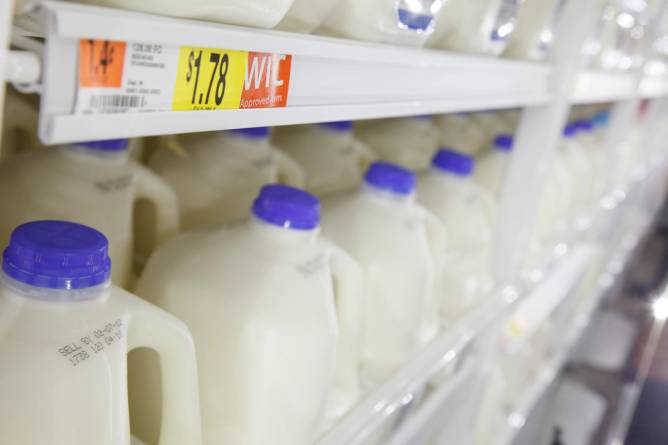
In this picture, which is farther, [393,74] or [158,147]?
[158,147]

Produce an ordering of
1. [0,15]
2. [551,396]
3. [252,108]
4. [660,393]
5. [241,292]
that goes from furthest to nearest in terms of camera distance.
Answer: [660,393] < [551,396] < [241,292] < [252,108] < [0,15]

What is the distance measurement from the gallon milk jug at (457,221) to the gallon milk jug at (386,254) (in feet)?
0.91

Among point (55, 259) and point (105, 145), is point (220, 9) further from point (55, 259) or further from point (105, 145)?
point (105, 145)

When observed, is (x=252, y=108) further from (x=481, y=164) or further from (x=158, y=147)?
(x=481, y=164)

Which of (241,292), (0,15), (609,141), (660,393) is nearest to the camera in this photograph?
(0,15)

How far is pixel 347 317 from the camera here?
980 millimetres

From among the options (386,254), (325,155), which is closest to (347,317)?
(386,254)

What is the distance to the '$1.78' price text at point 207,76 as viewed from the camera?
1.77 feet

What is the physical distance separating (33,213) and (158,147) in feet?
1.28

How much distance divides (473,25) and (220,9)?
1.85 feet

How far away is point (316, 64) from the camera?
→ 0.70 meters

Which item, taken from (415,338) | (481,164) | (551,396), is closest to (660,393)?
(551,396)

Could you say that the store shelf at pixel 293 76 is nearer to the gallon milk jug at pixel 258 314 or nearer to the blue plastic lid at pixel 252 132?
the gallon milk jug at pixel 258 314

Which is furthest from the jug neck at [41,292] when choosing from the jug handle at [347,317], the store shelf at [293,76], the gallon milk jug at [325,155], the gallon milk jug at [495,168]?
the gallon milk jug at [495,168]
